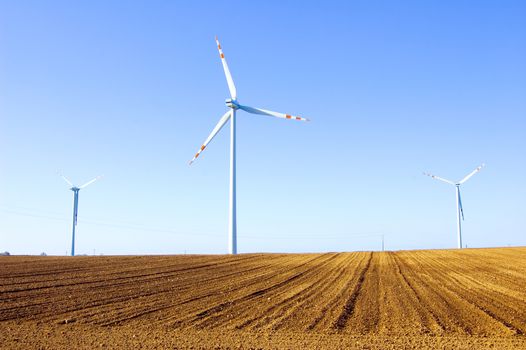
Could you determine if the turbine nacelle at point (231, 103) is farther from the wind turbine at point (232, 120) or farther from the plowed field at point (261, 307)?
the plowed field at point (261, 307)

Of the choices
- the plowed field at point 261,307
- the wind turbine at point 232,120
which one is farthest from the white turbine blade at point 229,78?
the plowed field at point 261,307

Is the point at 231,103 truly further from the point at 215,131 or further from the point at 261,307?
the point at 261,307

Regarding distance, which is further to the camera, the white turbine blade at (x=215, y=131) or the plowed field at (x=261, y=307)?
the white turbine blade at (x=215, y=131)

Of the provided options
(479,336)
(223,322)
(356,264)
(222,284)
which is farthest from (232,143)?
(479,336)

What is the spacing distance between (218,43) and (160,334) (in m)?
41.9

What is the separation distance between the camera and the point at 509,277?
25391 mm

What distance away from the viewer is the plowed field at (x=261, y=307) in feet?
44.6

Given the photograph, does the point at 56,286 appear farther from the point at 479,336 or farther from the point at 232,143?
the point at 232,143

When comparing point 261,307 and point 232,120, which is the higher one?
point 232,120

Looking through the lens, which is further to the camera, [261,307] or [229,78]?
[229,78]

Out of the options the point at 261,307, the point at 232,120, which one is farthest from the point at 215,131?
the point at 261,307

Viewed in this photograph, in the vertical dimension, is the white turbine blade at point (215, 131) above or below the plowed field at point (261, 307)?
above

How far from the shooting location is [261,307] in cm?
1833

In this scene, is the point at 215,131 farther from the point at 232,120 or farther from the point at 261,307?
the point at 261,307
